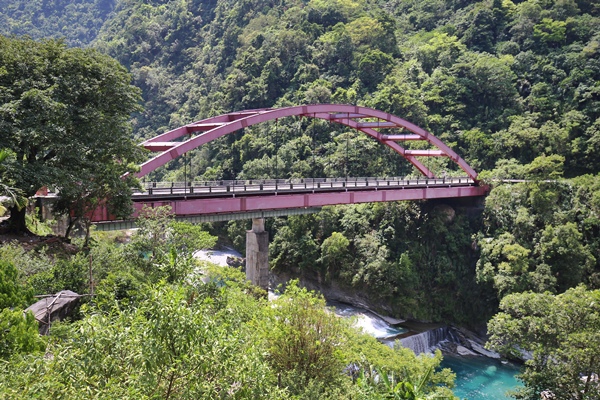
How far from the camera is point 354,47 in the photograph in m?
52.6

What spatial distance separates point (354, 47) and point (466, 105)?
1529cm

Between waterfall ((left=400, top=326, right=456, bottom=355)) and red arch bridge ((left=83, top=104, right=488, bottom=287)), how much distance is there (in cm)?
867

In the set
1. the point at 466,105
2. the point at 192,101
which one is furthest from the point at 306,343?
the point at 192,101

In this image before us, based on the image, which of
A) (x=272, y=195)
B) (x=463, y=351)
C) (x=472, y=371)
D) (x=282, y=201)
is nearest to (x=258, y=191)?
(x=272, y=195)

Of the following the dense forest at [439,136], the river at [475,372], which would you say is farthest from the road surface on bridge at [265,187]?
the river at [475,372]

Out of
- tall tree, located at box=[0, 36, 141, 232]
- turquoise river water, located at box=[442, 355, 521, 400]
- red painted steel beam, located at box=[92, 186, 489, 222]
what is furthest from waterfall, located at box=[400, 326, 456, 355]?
tall tree, located at box=[0, 36, 141, 232]

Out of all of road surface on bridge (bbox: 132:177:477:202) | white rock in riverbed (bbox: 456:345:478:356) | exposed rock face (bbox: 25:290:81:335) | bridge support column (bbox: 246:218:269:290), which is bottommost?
white rock in riverbed (bbox: 456:345:478:356)

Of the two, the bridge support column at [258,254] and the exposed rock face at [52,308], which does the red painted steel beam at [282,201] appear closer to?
the bridge support column at [258,254]

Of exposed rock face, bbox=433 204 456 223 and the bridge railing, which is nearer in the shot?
the bridge railing

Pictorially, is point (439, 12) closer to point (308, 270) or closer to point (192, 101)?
point (192, 101)

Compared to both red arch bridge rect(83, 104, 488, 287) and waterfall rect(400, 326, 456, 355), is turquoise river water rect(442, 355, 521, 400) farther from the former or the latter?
red arch bridge rect(83, 104, 488, 287)

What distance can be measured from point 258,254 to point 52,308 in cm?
1625

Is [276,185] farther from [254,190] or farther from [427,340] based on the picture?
[427,340]

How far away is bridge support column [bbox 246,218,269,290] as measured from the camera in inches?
1033
